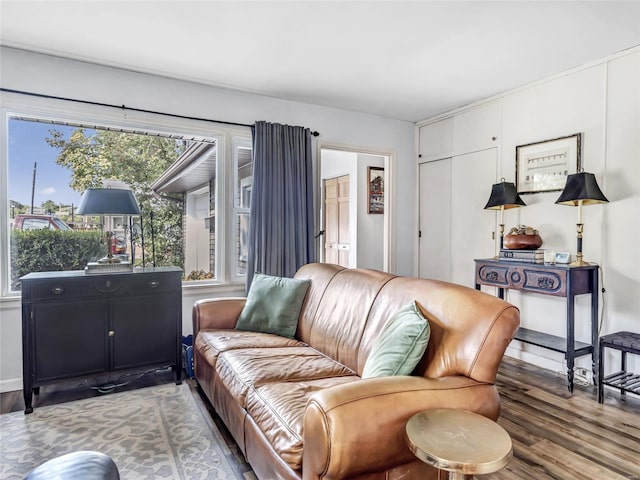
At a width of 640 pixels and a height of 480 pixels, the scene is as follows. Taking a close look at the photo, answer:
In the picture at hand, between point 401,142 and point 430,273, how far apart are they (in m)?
1.65

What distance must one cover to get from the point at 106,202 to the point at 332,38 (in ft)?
6.55

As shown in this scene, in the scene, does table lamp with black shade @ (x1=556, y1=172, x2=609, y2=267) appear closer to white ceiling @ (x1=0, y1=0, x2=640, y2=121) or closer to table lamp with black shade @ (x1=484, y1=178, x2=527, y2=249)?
table lamp with black shade @ (x1=484, y1=178, x2=527, y2=249)

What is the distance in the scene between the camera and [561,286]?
2852 mm

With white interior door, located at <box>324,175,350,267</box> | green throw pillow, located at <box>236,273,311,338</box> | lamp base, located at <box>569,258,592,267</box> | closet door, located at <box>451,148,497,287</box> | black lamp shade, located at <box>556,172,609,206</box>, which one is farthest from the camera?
white interior door, located at <box>324,175,350,267</box>

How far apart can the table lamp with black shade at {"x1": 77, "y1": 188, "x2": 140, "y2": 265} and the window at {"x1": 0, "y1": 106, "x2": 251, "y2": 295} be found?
292mm

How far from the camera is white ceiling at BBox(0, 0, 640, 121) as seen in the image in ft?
7.60

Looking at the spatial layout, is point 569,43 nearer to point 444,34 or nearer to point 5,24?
point 444,34

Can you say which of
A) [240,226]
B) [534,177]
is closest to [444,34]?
[534,177]

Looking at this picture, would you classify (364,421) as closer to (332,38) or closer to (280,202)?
(332,38)

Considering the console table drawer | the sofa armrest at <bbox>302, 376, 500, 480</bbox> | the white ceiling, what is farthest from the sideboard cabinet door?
the console table drawer

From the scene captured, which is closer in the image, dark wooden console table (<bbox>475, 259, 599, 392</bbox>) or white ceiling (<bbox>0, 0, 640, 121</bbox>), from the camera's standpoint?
white ceiling (<bbox>0, 0, 640, 121</bbox>)

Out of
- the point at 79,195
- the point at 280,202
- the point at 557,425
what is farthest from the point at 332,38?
the point at 557,425

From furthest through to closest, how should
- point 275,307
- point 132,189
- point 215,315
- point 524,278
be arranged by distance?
point 132,189 < point 524,278 < point 215,315 < point 275,307

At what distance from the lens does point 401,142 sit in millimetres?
4711
